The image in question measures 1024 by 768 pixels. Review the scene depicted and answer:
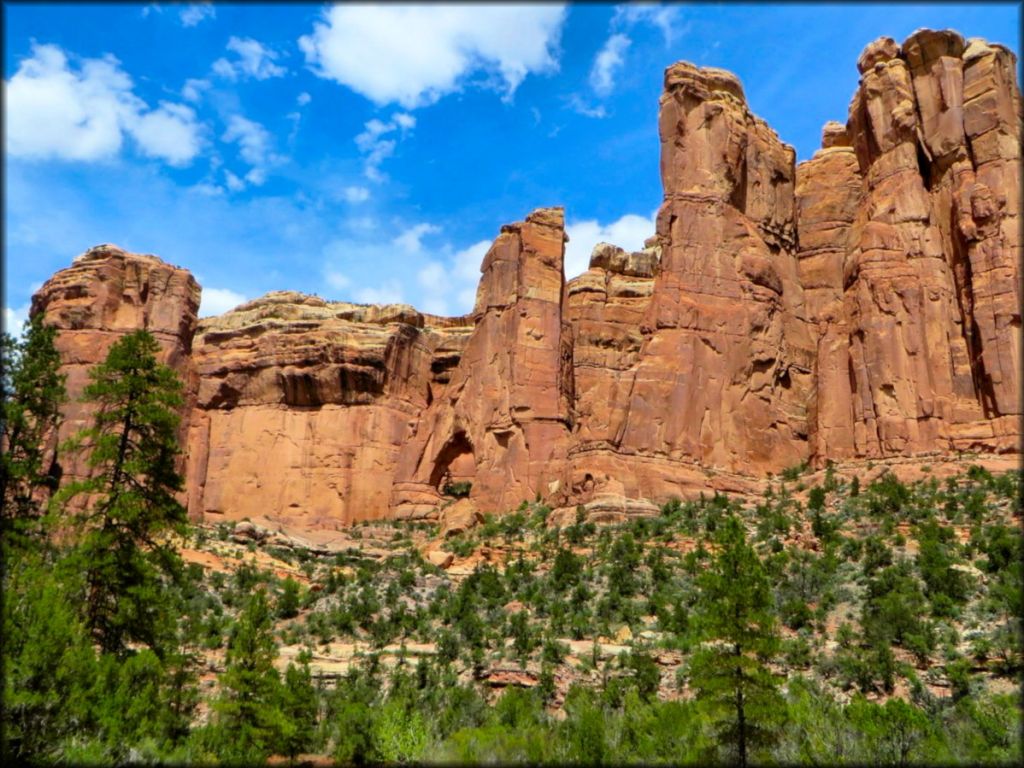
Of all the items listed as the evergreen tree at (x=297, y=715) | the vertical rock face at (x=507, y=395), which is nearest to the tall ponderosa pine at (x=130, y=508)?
the evergreen tree at (x=297, y=715)

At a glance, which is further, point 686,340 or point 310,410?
point 310,410

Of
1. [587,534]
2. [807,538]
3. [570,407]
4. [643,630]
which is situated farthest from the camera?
[570,407]

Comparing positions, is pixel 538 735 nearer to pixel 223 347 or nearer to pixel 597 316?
pixel 597 316

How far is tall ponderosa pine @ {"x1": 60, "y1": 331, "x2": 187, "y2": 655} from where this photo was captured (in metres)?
22.1

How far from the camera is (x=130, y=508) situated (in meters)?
22.5

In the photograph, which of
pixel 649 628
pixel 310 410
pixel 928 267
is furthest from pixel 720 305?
pixel 310 410

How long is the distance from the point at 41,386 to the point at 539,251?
34218 mm

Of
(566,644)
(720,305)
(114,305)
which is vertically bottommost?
(566,644)

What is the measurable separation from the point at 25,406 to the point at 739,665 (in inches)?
746

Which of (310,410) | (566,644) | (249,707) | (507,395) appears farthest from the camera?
(310,410)

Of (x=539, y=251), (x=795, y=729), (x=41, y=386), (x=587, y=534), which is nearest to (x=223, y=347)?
(x=539, y=251)

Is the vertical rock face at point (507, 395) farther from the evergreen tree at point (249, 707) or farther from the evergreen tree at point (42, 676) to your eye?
the evergreen tree at point (42, 676)

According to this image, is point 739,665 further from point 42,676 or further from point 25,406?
point 25,406

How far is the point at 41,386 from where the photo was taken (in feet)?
85.8
